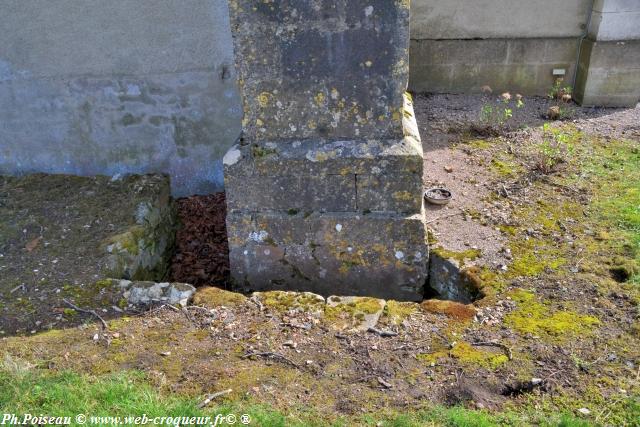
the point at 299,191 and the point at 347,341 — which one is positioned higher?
the point at 299,191

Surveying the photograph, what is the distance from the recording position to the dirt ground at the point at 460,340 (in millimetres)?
2562

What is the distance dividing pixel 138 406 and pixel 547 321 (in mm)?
2196

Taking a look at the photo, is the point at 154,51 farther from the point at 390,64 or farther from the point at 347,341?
the point at 347,341

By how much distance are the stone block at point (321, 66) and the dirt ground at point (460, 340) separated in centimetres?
110

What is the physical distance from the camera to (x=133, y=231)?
4.38 metres

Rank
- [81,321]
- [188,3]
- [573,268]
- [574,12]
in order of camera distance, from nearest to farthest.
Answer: [81,321] → [573,268] → [188,3] → [574,12]

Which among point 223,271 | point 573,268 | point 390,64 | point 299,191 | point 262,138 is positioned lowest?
point 223,271

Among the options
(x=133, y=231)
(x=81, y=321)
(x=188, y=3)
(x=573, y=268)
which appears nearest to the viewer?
(x=81, y=321)

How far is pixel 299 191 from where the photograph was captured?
3.60m

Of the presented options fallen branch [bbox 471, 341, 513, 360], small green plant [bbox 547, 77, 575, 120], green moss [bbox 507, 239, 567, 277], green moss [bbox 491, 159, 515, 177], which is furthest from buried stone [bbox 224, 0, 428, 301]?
small green plant [bbox 547, 77, 575, 120]

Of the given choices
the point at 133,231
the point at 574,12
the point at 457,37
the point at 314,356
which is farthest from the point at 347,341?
the point at 574,12

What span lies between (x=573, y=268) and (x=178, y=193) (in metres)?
3.84

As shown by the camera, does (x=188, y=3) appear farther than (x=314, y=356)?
Yes

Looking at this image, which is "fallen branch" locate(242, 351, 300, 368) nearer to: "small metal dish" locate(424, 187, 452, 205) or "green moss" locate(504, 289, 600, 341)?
"green moss" locate(504, 289, 600, 341)
